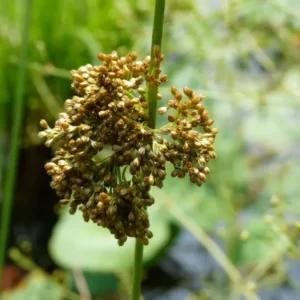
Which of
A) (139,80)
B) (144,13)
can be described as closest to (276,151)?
(144,13)

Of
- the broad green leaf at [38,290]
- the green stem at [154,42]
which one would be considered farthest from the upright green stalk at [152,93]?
the broad green leaf at [38,290]

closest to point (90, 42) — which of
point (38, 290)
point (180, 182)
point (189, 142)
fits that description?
point (180, 182)

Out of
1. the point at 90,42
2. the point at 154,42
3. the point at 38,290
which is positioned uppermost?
the point at 90,42

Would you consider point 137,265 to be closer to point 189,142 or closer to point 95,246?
point 189,142

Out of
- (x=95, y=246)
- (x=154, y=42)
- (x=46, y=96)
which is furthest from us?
(x=46, y=96)

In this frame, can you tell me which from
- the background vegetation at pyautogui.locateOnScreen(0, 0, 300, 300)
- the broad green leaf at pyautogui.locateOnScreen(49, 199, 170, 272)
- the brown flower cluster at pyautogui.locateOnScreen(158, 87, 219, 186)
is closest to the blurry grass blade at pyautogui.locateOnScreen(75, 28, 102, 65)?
the background vegetation at pyautogui.locateOnScreen(0, 0, 300, 300)

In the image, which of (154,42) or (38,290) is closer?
(154,42)
